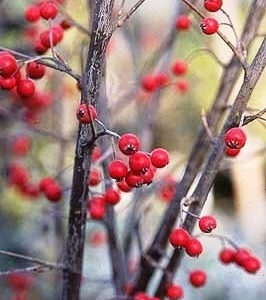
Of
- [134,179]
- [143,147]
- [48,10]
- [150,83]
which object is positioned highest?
[48,10]

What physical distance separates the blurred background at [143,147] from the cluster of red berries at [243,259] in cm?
29

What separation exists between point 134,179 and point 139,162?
0.04 metres

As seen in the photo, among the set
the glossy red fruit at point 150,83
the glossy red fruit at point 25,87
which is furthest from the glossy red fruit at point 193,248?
the glossy red fruit at point 150,83

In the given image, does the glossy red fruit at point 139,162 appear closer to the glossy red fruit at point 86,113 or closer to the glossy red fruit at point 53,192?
the glossy red fruit at point 86,113

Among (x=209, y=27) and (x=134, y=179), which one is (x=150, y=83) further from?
(x=134, y=179)

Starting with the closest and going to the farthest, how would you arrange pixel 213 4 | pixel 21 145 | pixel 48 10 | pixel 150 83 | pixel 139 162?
pixel 139 162
pixel 213 4
pixel 48 10
pixel 150 83
pixel 21 145

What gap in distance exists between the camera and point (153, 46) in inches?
→ 148

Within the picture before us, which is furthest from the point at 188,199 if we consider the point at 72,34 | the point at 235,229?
the point at 235,229

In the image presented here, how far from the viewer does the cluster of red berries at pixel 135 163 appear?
0.93m

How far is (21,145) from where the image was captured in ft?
7.42

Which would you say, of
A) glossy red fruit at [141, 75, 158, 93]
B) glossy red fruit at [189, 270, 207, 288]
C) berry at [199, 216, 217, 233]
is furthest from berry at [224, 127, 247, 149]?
glossy red fruit at [141, 75, 158, 93]

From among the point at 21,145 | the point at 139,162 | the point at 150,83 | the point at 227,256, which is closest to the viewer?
the point at 139,162

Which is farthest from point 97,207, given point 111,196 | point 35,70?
point 35,70

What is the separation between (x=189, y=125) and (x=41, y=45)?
3.47 m
